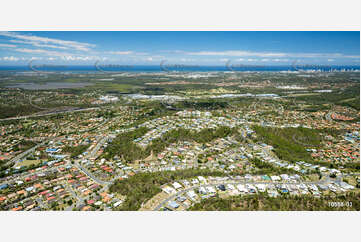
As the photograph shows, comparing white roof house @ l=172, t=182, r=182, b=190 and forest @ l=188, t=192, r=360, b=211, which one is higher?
forest @ l=188, t=192, r=360, b=211

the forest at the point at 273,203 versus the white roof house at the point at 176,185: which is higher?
the forest at the point at 273,203

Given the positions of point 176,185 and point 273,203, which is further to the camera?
point 176,185

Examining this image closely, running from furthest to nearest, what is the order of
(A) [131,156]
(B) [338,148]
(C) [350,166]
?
(B) [338,148], (A) [131,156], (C) [350,166]

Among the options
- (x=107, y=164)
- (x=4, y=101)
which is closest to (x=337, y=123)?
(x=107, y=164)

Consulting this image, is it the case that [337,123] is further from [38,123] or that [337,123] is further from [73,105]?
[73,105]

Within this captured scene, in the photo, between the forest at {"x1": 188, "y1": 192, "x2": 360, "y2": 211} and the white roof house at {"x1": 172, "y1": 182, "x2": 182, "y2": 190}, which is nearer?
the forest at {"x1": 188, "y1": 192, "x2": 360, "y2": 211}

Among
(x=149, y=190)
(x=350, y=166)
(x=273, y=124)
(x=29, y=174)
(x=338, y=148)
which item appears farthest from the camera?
(x=273, y=124)

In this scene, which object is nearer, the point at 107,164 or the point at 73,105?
the point at 107,164

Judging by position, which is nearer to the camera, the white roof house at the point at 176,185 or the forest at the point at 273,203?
the forest at the point at 273,203

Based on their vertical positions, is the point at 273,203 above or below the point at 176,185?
above

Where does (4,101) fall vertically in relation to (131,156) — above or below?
above
